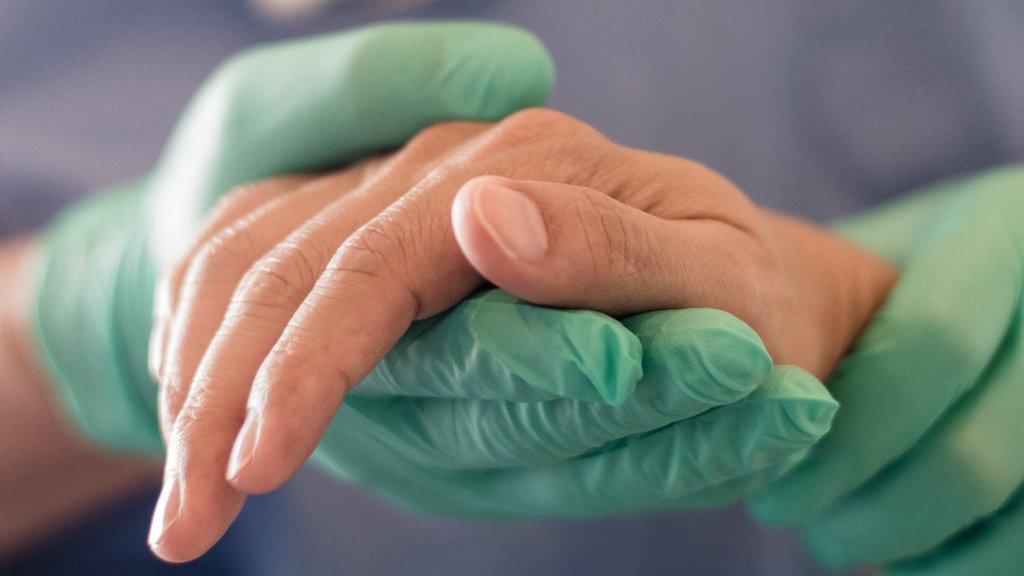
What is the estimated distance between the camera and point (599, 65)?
103 cm

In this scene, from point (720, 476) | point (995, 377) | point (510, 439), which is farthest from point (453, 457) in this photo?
point (995, 377)

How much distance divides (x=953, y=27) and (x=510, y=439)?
29.9 inches

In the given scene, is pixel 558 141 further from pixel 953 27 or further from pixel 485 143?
pixel 953 27

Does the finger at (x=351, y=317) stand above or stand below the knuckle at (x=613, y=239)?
below

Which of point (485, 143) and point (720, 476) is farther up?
point (485, 143)

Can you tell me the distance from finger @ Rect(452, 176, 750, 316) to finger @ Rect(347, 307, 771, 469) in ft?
0.08

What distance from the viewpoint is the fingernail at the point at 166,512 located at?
0.43 m

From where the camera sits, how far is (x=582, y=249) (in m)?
0.45

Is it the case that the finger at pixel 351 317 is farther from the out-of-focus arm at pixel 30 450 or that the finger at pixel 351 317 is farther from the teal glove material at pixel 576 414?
the out-of-focus arm at pixel 30 450

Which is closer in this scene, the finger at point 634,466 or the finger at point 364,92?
→ the finger at point 634,466

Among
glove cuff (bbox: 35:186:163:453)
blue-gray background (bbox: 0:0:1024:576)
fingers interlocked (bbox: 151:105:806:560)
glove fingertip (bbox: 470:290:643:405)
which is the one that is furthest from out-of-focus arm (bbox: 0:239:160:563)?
glove fingertip (bbox: 470:290:643:405)

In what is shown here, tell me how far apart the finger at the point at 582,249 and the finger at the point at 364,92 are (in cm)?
28

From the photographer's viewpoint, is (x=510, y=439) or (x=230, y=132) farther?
(x=230, y=132)

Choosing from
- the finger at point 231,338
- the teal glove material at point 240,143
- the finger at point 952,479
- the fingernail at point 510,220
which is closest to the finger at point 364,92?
the teal glove material at point 240,143
